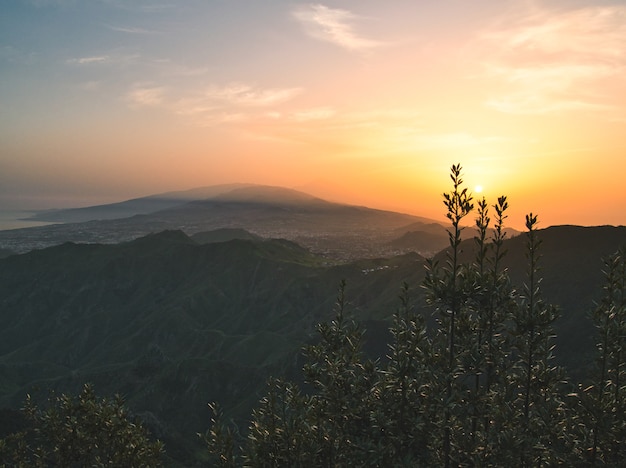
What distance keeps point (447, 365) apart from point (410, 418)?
2286 millimetres

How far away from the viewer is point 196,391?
400ft

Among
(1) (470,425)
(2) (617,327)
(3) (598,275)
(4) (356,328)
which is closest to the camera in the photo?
(1) (470,425)

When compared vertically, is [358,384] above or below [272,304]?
above

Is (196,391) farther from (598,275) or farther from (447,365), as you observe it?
(447,365)

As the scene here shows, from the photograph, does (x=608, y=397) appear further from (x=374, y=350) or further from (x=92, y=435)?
(x=374, y=350)

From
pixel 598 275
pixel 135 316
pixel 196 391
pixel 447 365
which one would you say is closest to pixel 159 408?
pixel 196 391

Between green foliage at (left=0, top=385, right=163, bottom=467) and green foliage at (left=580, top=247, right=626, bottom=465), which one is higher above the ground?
green foliage at (left=580, top=247, right=626, bottom=465)

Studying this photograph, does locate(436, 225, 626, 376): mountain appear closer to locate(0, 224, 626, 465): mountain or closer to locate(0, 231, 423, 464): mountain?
locate(0, 224, 626, 465): mountain

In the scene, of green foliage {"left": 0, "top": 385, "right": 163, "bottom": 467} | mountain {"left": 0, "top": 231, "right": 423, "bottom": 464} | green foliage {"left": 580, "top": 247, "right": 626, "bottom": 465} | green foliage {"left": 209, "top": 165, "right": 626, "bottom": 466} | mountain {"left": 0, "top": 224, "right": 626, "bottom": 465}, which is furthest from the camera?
mountain {"left": 0, "top": 231, "right": 423, "bottom": 464}

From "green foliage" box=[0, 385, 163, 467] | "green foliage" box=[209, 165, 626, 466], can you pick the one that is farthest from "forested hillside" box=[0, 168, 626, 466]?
"green foliage" box=[0, 385, 163, 467]

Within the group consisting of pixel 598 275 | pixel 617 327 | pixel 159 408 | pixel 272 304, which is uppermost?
pixel 617 327

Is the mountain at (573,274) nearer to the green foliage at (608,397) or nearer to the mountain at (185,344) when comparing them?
the mountain at (185,344)

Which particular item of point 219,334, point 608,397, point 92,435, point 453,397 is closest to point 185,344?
point 219,334

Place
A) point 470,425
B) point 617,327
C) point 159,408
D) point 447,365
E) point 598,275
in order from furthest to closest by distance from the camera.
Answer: point 159,408, point 598,275, point 617,327, point 470,425, point 447,365
